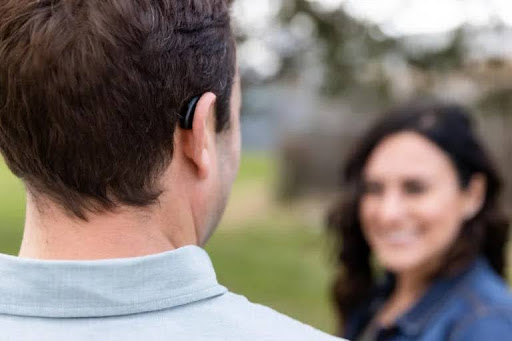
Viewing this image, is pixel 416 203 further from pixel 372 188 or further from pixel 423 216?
pixel 372 188

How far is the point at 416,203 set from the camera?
3.13 metres

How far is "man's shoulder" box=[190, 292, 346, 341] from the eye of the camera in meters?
1.14

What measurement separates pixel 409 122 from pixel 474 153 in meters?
0.27

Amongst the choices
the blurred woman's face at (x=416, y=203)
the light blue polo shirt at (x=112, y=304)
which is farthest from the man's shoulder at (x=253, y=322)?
the blurred woman's face at (x=416, y=203)

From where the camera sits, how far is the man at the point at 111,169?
3.59 feet

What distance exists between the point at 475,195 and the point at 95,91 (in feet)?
7.66

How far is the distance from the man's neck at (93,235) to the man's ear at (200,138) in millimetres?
91

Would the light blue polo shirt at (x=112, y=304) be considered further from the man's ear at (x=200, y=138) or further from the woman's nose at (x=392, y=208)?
the woman's nose at (x=392, y=208)

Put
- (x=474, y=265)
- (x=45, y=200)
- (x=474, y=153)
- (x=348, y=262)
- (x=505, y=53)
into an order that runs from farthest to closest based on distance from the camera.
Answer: (x=505, y=53) < (x=348, y=262) < (x=474, y=153) < (x=474, y=265) < (x=45, y=200)

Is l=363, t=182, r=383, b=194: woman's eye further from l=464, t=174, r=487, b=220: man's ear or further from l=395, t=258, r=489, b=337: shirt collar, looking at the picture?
l=395, t=258, r=489, b=337: shirt collar

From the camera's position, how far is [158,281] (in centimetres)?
112

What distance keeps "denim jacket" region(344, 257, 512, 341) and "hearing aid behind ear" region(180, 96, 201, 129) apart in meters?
1.67

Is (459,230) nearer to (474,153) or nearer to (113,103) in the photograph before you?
(474,153)

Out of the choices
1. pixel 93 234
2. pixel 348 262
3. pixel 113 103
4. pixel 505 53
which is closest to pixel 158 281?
pixel 93 234
